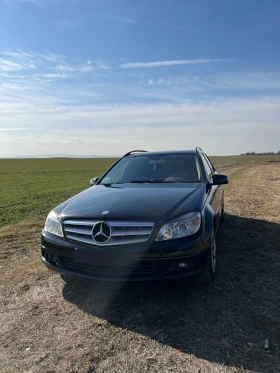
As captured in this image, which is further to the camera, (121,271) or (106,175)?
(106,175)

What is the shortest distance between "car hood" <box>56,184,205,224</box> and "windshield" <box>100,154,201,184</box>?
1.35 ft

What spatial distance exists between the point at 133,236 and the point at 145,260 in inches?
10.5

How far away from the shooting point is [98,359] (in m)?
2.55

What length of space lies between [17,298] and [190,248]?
2059 millimetres

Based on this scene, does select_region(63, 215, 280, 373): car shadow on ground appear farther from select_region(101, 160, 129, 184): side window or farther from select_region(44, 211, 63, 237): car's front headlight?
select_region(101, 160, 129, 184): side window

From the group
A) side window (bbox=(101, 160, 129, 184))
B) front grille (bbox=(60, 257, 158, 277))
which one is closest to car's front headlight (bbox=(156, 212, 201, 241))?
front grille (bbox=(60, 257, 158, 277))

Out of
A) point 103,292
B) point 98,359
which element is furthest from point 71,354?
point 103,292

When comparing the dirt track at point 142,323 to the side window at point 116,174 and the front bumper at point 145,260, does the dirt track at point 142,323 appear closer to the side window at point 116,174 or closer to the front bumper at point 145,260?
the front bumper at point 145,260

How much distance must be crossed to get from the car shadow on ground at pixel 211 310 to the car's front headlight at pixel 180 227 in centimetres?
56

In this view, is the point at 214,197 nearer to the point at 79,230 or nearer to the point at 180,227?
the point at 180,227

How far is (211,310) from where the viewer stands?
3.24 metres

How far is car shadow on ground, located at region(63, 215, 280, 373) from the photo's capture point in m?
2.65

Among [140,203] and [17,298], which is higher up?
[140,203]

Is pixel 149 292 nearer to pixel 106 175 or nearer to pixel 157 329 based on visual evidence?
pixel 157 329
